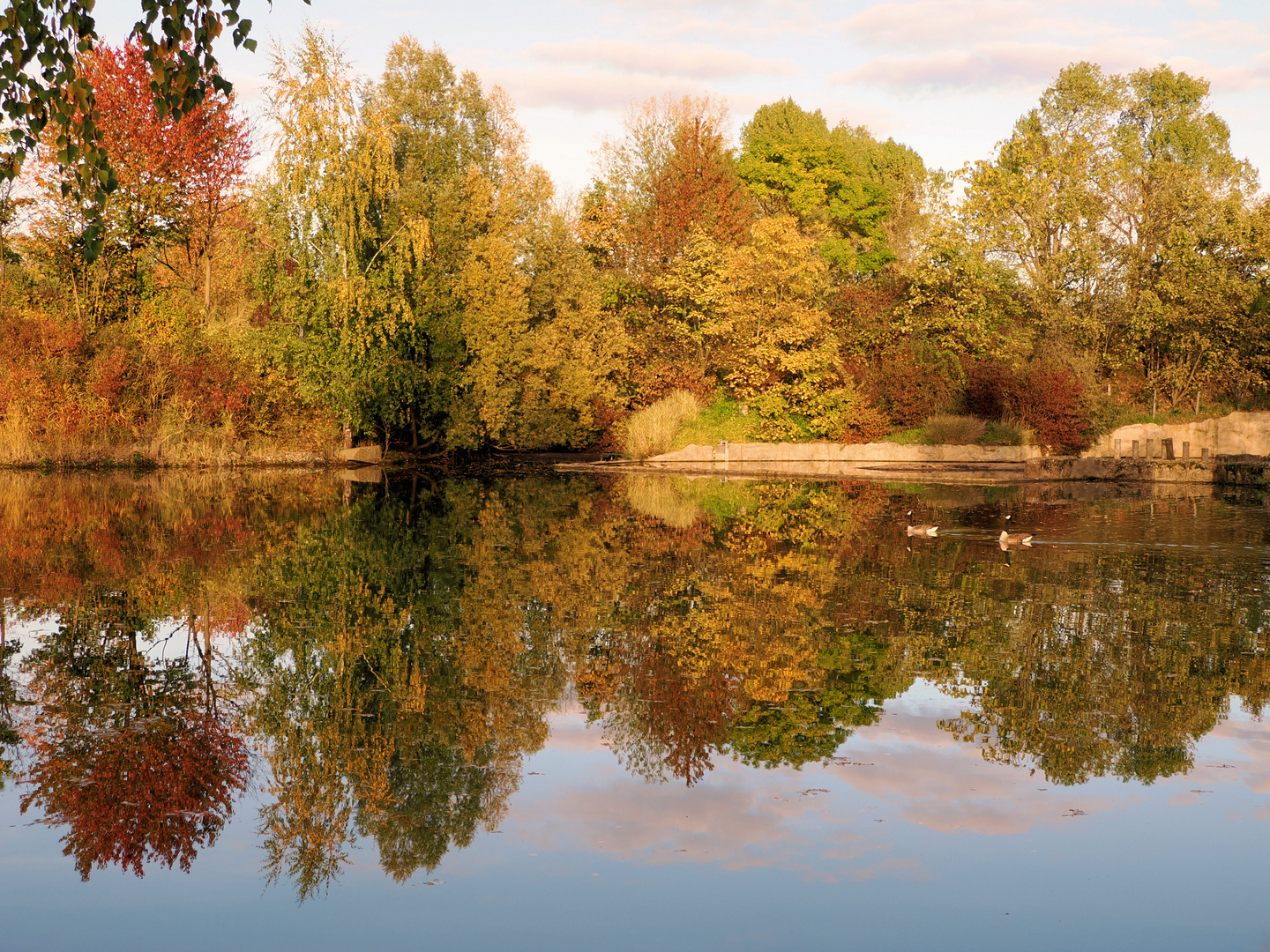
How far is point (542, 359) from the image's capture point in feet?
111

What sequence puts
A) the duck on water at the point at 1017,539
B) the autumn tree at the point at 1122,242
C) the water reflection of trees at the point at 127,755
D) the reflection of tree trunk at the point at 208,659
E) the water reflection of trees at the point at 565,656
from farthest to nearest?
the autumn tree at the point at 1122,242 → the duck on water at the point at 1017,539 → the reflection of tree trunk at the point at 208,659 → the water reflection of trees at the point at 565,656 → the water reflection of trees at the point at 127,755

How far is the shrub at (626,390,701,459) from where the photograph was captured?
3362 centimetres

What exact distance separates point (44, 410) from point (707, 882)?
29.6 meters

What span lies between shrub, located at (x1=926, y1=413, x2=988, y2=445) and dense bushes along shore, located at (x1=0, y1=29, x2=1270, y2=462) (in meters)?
1.00

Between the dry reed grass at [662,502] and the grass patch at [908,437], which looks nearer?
the dry reed grass at [662,502]

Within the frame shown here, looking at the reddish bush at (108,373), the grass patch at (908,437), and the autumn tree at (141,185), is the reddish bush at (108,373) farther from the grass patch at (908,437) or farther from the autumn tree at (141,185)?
the grass patch at (908,437)

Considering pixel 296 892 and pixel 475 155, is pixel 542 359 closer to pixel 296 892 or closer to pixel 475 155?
pixel 475 155

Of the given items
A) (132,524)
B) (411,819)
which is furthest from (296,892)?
(132,524)

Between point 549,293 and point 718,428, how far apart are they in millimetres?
7108

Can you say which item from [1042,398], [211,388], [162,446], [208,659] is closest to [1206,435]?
[1042,398]

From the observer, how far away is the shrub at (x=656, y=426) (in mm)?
33625

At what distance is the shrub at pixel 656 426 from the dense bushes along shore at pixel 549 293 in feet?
3.33

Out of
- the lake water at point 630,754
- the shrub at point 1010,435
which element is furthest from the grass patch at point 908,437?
the lake water at point 630,754

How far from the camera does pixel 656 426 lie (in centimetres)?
3359
